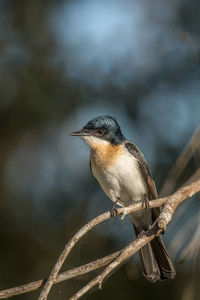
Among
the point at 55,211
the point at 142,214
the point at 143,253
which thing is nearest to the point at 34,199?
the point at 55,211

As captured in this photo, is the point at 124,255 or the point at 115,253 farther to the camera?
the point at 115,253

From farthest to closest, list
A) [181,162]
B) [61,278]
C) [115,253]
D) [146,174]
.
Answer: [146,174]
[181,162]
[115,253]
[61,278]

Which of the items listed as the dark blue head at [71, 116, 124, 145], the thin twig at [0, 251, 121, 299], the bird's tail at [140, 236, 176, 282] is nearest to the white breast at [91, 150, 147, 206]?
the dark blue head at [71, 116, 124, 145]

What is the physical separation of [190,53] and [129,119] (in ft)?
3.76

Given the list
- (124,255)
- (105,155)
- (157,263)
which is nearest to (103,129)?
(105,155)

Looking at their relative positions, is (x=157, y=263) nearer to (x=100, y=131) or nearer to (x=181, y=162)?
(x=181, y=162)

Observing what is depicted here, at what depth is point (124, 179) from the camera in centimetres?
427

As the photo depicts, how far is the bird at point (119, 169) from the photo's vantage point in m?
4.25

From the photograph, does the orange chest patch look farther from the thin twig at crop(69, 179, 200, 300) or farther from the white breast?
the thin twig at crop(69, 179, 200, 300)

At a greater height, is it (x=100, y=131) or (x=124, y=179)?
(x=100, y=131)

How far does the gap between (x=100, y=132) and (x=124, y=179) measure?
0.52 meters

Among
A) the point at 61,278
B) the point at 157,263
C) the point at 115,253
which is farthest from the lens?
the point at 157,263

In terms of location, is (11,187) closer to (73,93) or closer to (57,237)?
(57,237)

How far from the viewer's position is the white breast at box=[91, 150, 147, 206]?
4250 millimetres
